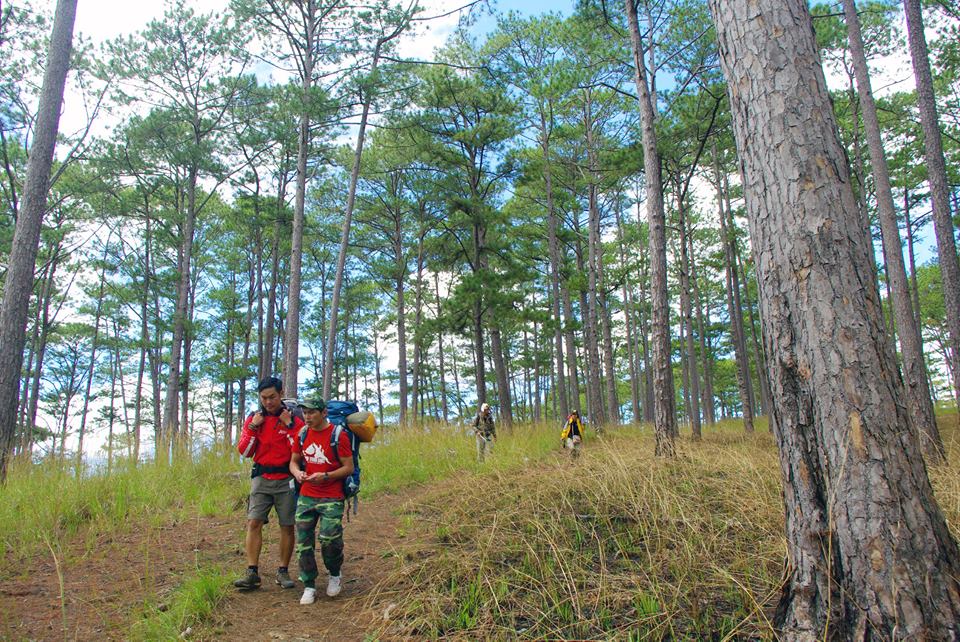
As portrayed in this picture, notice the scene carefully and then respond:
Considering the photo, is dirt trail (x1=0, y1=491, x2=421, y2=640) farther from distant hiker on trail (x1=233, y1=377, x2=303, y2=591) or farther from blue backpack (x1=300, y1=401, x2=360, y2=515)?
blue backpack (x1=300, y1=401, x2=360, y2=515)

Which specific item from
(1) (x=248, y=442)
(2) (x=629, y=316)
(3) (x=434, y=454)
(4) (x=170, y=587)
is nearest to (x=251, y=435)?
(1) (x=248, y=442)

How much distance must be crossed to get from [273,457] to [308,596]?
1.14 meters

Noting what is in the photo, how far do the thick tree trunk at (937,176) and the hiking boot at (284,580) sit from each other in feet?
32.5

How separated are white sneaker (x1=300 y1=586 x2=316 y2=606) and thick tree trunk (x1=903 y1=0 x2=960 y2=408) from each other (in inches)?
384

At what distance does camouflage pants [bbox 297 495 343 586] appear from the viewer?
3.83 m

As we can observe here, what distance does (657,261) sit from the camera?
8.73 meters

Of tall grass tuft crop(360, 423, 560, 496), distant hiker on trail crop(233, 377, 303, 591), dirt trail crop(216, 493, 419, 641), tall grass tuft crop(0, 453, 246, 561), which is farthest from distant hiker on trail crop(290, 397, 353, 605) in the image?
tall grass tuft crop(360, 423, 560, 496)

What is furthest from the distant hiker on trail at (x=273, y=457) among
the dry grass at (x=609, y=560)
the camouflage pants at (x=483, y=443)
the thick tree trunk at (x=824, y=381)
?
the camouflage pants at (x=483, y=443)

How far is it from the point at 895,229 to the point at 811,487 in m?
8.37

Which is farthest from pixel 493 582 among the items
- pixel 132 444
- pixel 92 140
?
pixel 92 140

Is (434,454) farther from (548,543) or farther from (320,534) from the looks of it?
(548,543)

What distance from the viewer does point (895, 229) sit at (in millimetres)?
8281

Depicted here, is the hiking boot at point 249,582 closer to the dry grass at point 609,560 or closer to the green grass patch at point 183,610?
the green grass patch at point 183,610

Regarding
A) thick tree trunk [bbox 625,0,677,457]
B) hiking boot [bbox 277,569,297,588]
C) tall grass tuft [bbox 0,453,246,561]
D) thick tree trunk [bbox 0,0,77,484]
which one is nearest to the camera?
hiking boot [bbox 277,569,297,588]
